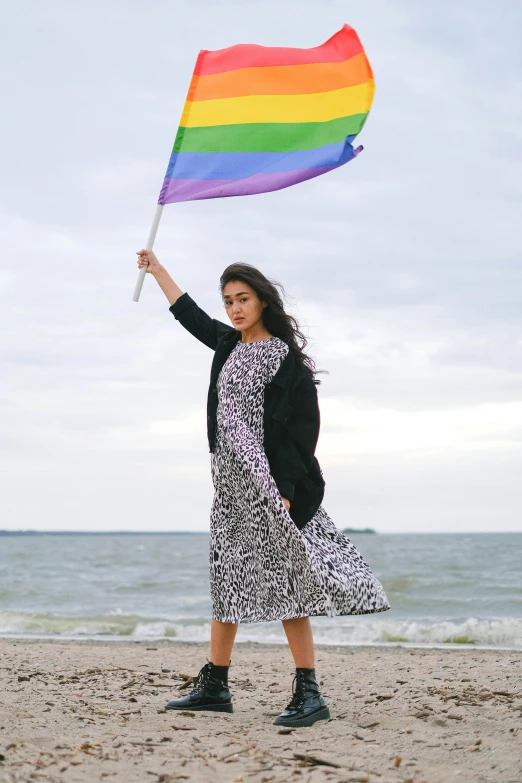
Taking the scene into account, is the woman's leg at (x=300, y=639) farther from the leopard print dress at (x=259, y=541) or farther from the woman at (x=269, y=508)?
the leopard print dress at (x=259, y=541)

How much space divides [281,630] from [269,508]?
8086 mm

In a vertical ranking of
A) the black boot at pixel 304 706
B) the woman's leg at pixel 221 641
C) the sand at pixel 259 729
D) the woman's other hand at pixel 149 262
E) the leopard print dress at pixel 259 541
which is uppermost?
the woman's other hand at pixel 149 262

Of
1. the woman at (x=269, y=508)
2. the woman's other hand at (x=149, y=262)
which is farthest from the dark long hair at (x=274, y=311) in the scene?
the woman's other hand at (x=149, y=262)

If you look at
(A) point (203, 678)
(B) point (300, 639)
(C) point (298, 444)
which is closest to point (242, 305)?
(C) point (298, 444)

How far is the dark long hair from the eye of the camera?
13.3ft

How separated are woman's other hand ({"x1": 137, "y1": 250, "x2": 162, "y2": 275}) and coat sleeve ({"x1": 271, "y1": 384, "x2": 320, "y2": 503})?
104 cm

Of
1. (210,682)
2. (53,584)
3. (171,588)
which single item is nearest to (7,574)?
(53,584)

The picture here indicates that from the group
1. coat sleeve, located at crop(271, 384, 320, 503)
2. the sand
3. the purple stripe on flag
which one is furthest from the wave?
the purple stripe on flag

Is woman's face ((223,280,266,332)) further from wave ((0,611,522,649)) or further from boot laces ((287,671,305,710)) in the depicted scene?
wave ((0,611,522,649))

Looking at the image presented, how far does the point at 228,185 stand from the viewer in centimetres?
439

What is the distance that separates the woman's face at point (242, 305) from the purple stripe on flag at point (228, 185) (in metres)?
0.59

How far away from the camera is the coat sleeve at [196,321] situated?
14.2ft

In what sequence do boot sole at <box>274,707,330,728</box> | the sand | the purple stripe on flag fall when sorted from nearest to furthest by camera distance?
the sand, boot sole at <box>274,707,330,728</box>, the purple stripe on flag

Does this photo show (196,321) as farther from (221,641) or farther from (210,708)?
(210,708)
